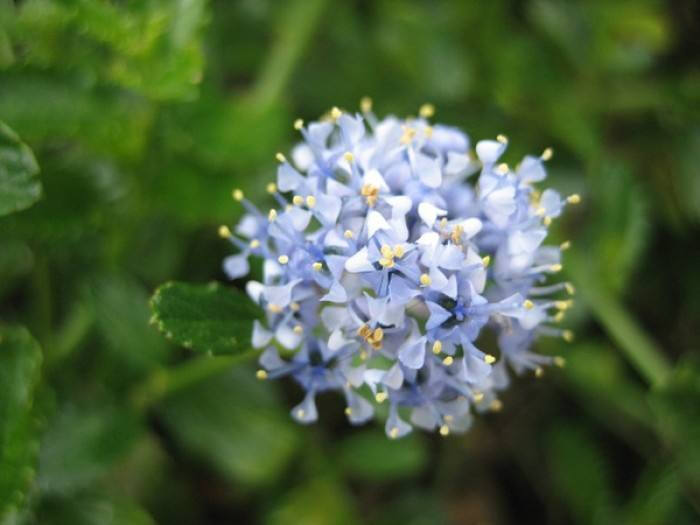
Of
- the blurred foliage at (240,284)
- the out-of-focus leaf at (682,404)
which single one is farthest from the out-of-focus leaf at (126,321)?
the out-of-focus leaf at (682,404)

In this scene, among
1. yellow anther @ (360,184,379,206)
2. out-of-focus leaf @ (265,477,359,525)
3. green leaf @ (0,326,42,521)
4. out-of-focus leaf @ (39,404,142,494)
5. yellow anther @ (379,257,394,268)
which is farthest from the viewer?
out-of-focus leaf @ (265,477,359,525)

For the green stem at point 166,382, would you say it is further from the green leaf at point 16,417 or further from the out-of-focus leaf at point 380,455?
the out-of-focus leaf at point 380,455

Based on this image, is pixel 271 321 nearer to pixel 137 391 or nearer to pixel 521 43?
pixel 137 391

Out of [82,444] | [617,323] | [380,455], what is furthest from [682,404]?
[82,444]

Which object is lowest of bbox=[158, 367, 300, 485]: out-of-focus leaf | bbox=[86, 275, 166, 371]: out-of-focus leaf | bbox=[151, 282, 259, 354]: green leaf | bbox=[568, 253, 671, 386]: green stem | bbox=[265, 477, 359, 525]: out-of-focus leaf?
bbox=[265, 477, 359, 525]: out-of-focus leaf

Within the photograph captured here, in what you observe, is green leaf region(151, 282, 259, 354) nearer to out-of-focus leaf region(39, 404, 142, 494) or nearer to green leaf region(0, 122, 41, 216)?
green leaf region(0, 122, 41, 216)

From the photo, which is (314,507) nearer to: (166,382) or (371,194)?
(166,382)

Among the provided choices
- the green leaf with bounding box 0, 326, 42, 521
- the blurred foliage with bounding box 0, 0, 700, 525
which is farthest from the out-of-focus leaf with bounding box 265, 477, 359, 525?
the green leaf with bounding box 0, 326, 42, 521
